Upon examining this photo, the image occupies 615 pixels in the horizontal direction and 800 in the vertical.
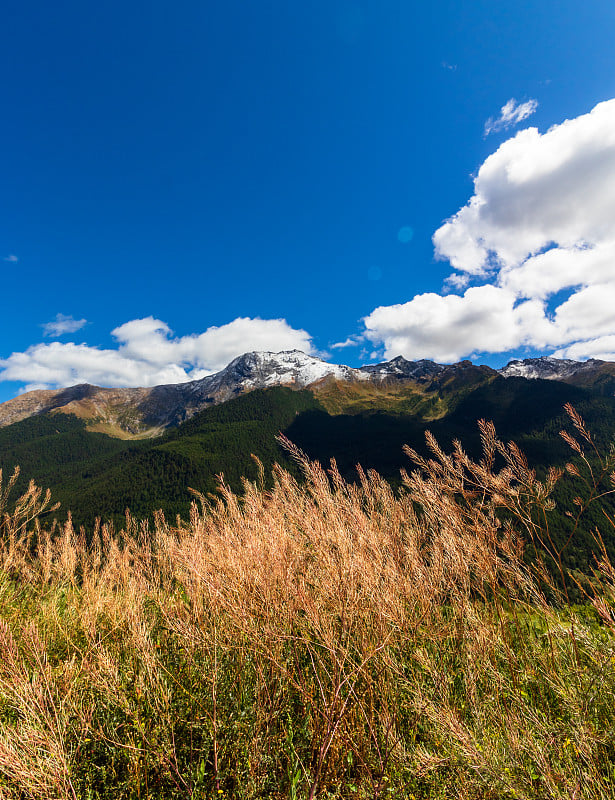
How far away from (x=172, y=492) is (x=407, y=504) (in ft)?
441

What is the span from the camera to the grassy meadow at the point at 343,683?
195 cm

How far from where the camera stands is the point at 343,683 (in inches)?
60.4

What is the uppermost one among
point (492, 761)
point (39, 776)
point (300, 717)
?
point (39, 776)

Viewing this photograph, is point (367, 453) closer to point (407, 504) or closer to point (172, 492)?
point (172, 492)

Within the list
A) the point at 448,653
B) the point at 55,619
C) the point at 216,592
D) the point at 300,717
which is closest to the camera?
the point at 216,592

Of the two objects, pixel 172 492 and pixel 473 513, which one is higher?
pixel 473 513

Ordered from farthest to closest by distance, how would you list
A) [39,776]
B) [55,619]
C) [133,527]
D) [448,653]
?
[133,527], [55,619], [448,653], [39,776]

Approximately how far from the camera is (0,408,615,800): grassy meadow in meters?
1.95

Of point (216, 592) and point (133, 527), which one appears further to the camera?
point (133, 527)

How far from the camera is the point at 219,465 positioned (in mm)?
148875

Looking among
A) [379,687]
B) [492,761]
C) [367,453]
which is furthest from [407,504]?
[367,453]

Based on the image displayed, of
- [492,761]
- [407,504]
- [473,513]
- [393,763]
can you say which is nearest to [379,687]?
[393,763]

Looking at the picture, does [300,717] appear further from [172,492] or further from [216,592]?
[172,492]

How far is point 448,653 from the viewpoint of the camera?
10.4 ft
